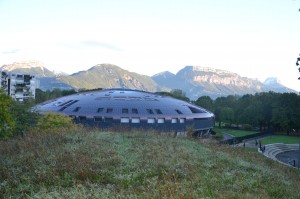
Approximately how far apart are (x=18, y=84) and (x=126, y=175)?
369ft

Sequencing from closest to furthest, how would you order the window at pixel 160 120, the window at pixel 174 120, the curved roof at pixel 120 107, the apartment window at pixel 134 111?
the window at pixel 160 120 < the curved roof at pixel 120 107 < the apartment window at pixel 134 111 < the window at pixel 174 120

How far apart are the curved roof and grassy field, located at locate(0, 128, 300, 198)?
3904 cm

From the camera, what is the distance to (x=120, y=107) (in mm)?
57438

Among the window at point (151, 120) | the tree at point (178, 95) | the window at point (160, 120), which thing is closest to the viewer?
the window at point (151, 120)

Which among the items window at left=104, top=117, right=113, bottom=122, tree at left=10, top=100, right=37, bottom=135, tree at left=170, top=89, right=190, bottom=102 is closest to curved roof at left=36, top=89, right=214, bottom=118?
window at left=104, top=117, right=113, bottom=122

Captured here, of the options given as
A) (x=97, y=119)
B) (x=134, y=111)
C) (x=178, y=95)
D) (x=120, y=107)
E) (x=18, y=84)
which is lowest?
(x=97, y=119)

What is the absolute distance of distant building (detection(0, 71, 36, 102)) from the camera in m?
106

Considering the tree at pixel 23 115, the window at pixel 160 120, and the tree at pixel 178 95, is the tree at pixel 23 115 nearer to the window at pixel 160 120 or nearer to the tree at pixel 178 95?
the window at pixel 160 120

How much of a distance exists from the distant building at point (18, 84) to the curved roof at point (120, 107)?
163 ft

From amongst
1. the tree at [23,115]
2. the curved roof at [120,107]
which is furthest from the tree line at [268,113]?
the tree at [23,115]

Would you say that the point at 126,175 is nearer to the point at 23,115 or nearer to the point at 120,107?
the point at 23,115

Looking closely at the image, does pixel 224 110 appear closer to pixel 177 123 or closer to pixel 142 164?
pixel 177 123

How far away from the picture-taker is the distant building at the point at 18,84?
349 feet

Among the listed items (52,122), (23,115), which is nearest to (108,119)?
(52,122)
